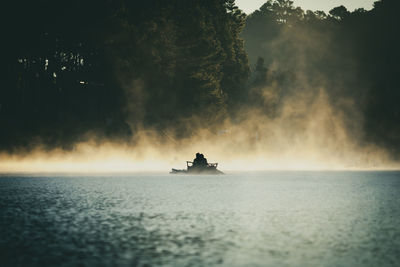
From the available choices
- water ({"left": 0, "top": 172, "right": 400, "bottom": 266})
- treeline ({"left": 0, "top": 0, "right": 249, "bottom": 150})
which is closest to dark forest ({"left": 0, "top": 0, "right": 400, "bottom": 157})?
treeline ({"left": 0, "top": 0, "right": 249, "bottom": 150})

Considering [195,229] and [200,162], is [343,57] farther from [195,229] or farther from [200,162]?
[195,229]

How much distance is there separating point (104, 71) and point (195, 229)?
54.0m

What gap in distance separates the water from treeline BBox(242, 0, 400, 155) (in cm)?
8958

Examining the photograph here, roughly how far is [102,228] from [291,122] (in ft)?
355

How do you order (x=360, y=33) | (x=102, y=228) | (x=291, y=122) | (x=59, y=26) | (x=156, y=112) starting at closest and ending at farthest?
(x=102, y=228)
(x=59, y=26)
(x=156, y=112)
(x=291, y=122)
(x=360, y=33)

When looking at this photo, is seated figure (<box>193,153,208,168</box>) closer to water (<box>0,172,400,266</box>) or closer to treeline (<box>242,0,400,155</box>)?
water (<box>0,172,400,266</box>)

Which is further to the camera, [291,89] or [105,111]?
[291,89]

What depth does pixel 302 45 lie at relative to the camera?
534 feet

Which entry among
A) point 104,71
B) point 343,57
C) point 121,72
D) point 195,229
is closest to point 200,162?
point 121,72

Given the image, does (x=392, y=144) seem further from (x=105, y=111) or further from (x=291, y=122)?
(x=105, y=111)

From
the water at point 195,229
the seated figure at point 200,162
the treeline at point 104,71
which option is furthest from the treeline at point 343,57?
the water at point 195,229

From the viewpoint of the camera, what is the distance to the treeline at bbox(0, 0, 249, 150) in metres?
71.9

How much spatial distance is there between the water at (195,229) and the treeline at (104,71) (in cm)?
3523

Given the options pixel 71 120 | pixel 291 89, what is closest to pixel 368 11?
pixel 291 89
